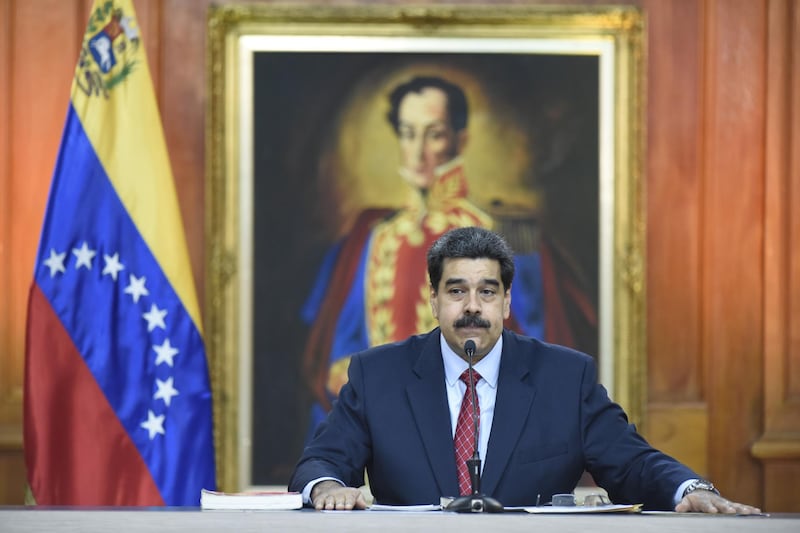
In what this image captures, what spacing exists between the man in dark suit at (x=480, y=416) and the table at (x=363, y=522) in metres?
0.91

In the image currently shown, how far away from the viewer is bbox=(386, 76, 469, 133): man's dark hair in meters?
5.18

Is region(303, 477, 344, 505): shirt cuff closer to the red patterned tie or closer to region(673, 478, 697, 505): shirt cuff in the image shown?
the red patterned tie

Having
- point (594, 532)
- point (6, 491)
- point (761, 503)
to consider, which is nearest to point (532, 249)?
point (761, 503)

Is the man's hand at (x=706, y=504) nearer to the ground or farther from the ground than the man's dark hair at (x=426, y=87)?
nearer to the ground

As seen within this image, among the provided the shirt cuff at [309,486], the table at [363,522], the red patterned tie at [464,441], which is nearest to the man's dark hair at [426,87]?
the red patterned tie at [464,441]

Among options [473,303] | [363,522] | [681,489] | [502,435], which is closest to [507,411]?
[502,435]

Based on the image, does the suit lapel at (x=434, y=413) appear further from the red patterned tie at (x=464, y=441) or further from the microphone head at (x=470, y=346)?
the microphone head at (x=470, y=346)

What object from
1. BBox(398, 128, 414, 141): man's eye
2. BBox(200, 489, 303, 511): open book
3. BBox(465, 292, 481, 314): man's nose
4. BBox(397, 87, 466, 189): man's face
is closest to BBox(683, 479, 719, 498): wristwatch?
BBox(465, 292, 481, 314): man's nose

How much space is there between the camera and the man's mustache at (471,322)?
348cm

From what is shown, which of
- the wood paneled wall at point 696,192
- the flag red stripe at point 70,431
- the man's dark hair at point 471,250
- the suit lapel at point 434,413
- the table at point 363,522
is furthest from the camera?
the wood paneled wall at point 696,192

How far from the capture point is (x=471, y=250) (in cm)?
354

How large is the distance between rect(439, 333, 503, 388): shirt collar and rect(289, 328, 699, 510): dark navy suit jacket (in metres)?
0.03

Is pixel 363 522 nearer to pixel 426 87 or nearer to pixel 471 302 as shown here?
pixel 471 302

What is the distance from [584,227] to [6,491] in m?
2.74
